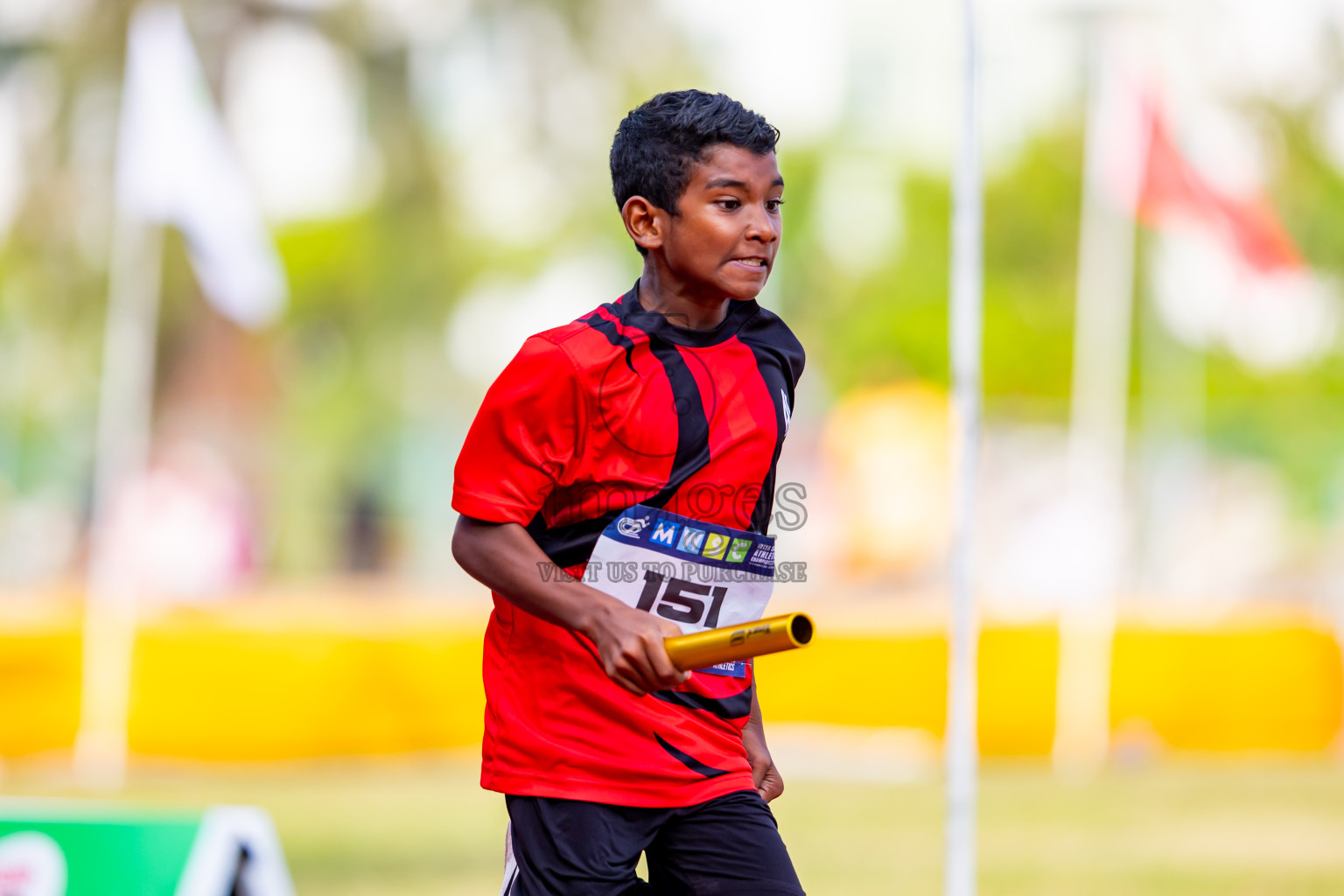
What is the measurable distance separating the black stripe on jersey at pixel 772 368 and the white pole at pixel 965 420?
100cm

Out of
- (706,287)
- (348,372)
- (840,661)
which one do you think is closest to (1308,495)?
(840,661)

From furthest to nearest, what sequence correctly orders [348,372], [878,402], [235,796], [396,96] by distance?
[348,372] < [396,96] < [878,402] < [235,796]

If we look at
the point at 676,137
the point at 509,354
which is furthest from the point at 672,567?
the point at 509,354

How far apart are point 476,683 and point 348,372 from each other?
3577cm

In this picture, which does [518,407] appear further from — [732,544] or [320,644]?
[320,644]

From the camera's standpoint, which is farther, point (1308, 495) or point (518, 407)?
point (1308, 495)

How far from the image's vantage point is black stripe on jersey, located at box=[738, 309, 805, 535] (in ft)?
9.93

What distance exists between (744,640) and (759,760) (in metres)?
0.85

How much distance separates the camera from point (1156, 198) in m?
11.8

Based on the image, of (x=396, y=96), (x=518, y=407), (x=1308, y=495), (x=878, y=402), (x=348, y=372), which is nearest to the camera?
(x=518, y=407)

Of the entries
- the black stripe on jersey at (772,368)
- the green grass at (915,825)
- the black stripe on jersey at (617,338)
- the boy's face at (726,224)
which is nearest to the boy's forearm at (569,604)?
the black stripe on jersey at (617,338)

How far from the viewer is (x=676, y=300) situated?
117 inches

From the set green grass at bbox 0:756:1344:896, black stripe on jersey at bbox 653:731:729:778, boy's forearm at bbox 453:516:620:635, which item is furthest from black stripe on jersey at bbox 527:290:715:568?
green grass at bbox 0:756:1344:896

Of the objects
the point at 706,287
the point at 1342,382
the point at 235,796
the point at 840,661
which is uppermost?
the point at 1342,382
